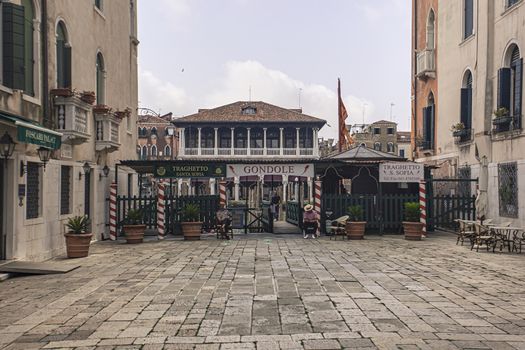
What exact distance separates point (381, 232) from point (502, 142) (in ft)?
16.1

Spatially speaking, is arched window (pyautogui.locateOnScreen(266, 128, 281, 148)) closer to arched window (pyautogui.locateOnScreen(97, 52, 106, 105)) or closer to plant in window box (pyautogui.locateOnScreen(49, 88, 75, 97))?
arched window (pyautogui.locateOnScreen(97, 52, 106, 105))

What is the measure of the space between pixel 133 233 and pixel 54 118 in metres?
4.68

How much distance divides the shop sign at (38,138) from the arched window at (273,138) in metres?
41.2

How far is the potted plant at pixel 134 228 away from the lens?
51.2 ft

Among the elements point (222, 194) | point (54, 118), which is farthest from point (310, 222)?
point (54, 118)

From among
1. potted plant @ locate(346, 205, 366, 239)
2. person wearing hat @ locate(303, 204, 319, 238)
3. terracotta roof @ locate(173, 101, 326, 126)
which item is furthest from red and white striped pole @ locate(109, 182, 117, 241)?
terracotta roof @ locate(173, 101, 326, 126)

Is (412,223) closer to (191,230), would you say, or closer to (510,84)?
(510,84)

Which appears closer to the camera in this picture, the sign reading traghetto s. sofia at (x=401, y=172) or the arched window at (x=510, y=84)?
the arched window at (x=510, y=84)

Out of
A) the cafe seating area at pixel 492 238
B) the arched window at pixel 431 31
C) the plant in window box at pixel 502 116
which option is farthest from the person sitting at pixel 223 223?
the arched window at pixel 431 31

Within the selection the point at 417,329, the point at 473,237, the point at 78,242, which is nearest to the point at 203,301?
the point at 417,329

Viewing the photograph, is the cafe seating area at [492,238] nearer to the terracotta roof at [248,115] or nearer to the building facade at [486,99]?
the building facade at [486,99]

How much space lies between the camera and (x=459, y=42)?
19.8m

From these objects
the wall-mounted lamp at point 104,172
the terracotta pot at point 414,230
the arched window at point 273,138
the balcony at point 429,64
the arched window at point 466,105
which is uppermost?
the balcony at point 429,64

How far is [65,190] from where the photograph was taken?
13586mm
